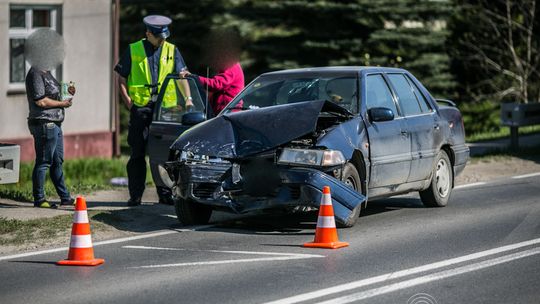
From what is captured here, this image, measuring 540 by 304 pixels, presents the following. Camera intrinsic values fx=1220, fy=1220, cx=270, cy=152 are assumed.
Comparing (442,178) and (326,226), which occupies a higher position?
(326,226)

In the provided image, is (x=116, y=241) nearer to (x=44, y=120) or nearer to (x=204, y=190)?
(x=204, y=190)

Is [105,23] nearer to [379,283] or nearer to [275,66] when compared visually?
[275,66]

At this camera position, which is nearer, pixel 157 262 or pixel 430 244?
pixel 157 262

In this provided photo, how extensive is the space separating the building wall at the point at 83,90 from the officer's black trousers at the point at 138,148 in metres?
8.40

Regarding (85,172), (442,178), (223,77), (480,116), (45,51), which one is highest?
(45,51)

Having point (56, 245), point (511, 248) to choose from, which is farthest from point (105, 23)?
point (511, 248)

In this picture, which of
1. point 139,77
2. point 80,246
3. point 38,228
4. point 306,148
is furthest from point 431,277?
point 139,77

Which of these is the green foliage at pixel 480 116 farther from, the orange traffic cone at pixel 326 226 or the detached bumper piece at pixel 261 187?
the orange traffic cone at pixel 326 226

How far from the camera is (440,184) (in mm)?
13891

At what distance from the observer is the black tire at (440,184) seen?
1369cm

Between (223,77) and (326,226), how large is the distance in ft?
11.7

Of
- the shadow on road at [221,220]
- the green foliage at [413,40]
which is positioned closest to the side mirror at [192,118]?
the shadow on road at [221,220]

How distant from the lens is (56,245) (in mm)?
11312

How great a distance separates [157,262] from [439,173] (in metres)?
4.82
